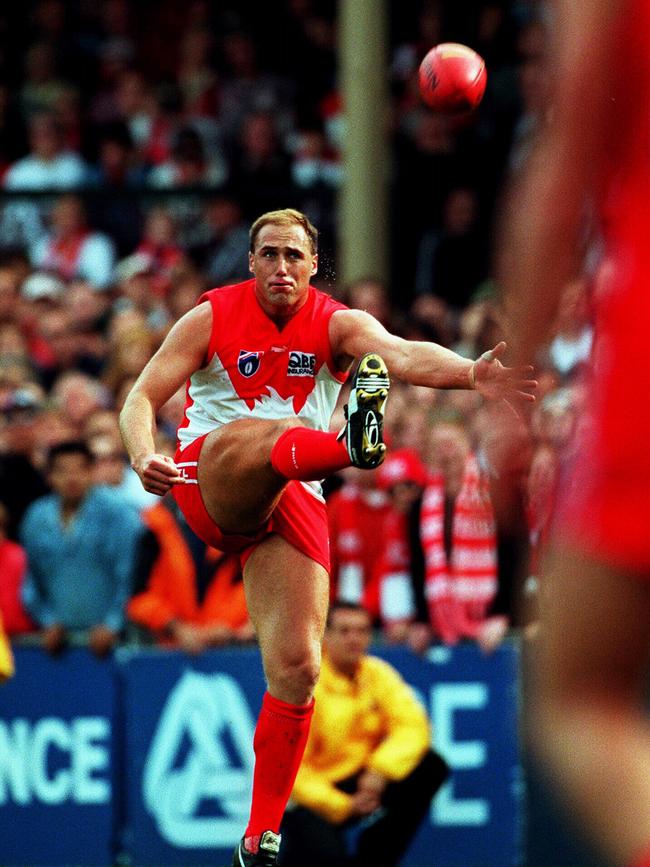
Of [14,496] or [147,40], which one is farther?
[147,40]

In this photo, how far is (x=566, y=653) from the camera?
3010 mm

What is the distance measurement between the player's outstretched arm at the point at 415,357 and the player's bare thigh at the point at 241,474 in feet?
1.20

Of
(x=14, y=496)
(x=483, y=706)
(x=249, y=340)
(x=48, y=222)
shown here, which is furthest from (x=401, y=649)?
(x=48, y=222)

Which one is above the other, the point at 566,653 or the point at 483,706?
the point at 566,653

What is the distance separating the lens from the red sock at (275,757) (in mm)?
6734

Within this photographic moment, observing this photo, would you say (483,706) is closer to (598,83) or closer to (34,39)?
(598,83)

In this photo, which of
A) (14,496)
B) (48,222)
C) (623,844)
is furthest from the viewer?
(48,222)

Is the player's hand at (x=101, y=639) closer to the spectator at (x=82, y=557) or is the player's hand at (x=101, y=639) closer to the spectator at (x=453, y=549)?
the spectator at (x=82, y=557)

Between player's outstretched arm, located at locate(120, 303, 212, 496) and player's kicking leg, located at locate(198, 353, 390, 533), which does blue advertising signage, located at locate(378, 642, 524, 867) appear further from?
player's outstretched arm, located at locate(120, 303, 212, 496)

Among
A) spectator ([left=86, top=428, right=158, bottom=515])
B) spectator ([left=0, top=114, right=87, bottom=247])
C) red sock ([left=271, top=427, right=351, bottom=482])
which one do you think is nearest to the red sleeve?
red sock ([left=271, top=427, right=351, bottom=482])

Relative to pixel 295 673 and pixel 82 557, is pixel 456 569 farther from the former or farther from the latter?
pixel 295 673

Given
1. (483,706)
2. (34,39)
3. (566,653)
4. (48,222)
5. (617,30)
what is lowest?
(483,706)

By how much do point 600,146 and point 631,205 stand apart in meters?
0.22

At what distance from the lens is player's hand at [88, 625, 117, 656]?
964cm
